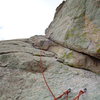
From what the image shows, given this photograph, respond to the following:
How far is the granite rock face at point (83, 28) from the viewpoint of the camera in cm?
615

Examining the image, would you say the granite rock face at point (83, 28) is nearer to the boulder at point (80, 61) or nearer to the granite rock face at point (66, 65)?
the granite rock face at point (66, 65)

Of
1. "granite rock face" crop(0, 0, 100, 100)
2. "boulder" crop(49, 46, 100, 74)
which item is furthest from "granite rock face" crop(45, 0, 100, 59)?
"boulder" crop(49, 46, 100, 74)

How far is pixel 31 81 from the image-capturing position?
564 centimetres

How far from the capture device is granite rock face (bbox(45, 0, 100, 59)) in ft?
20.2

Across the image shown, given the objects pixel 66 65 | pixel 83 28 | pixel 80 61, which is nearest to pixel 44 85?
pixel 66 65

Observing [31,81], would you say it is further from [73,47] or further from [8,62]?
[73,47]

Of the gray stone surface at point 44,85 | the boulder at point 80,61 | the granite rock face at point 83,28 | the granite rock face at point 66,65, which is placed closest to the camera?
the gray stone surface at point 44,85

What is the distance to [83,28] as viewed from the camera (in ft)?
22.4

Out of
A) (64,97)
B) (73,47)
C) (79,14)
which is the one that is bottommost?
(64,97)

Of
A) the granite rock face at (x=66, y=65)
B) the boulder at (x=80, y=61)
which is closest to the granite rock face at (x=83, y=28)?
the granite rock face at (x=66, y=65)

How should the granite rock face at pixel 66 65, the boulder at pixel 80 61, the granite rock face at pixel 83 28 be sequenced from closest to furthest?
the granite rock face at pixel 66 65 → the granite rock face at pixel 83 28 → the boulder at pixel 80 61

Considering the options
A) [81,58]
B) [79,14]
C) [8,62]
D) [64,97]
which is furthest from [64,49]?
[64,97]

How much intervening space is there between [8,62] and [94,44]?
3723mm

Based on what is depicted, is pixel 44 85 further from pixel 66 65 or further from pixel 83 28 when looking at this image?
pixel 83 28
